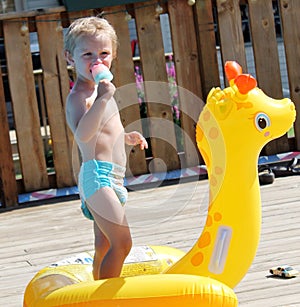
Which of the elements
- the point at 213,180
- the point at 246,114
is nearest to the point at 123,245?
the point at 213,180

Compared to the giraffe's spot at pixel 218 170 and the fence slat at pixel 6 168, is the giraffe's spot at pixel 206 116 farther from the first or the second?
the fence slat at pixel 6 168

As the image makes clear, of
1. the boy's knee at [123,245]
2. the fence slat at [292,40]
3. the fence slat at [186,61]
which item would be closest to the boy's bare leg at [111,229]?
the boy's knee at [123,245]

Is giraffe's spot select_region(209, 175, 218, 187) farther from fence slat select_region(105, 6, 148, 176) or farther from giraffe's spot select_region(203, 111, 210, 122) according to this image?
fence slat select_region(105, 6, 148, 176)

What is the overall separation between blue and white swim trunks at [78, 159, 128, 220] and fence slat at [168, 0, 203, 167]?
3.50 meters

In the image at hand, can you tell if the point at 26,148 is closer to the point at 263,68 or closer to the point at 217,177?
the point at 263,68

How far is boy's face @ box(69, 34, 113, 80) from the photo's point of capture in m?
3.21

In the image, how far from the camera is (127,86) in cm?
646

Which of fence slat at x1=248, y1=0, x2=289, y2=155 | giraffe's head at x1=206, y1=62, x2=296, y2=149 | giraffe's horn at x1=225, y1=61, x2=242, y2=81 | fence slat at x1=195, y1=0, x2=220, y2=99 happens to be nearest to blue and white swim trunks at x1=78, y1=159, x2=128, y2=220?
giraffe's head at x1=206, y1=62, x2=296, y2=149

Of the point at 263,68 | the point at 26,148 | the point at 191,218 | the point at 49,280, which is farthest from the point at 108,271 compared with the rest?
the point at 263,68

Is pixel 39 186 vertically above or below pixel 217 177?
below

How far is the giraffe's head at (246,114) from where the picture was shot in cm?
308

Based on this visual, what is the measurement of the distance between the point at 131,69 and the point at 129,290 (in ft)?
13.3

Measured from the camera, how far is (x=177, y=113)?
7.37 metres

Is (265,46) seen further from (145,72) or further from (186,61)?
(145,72)
